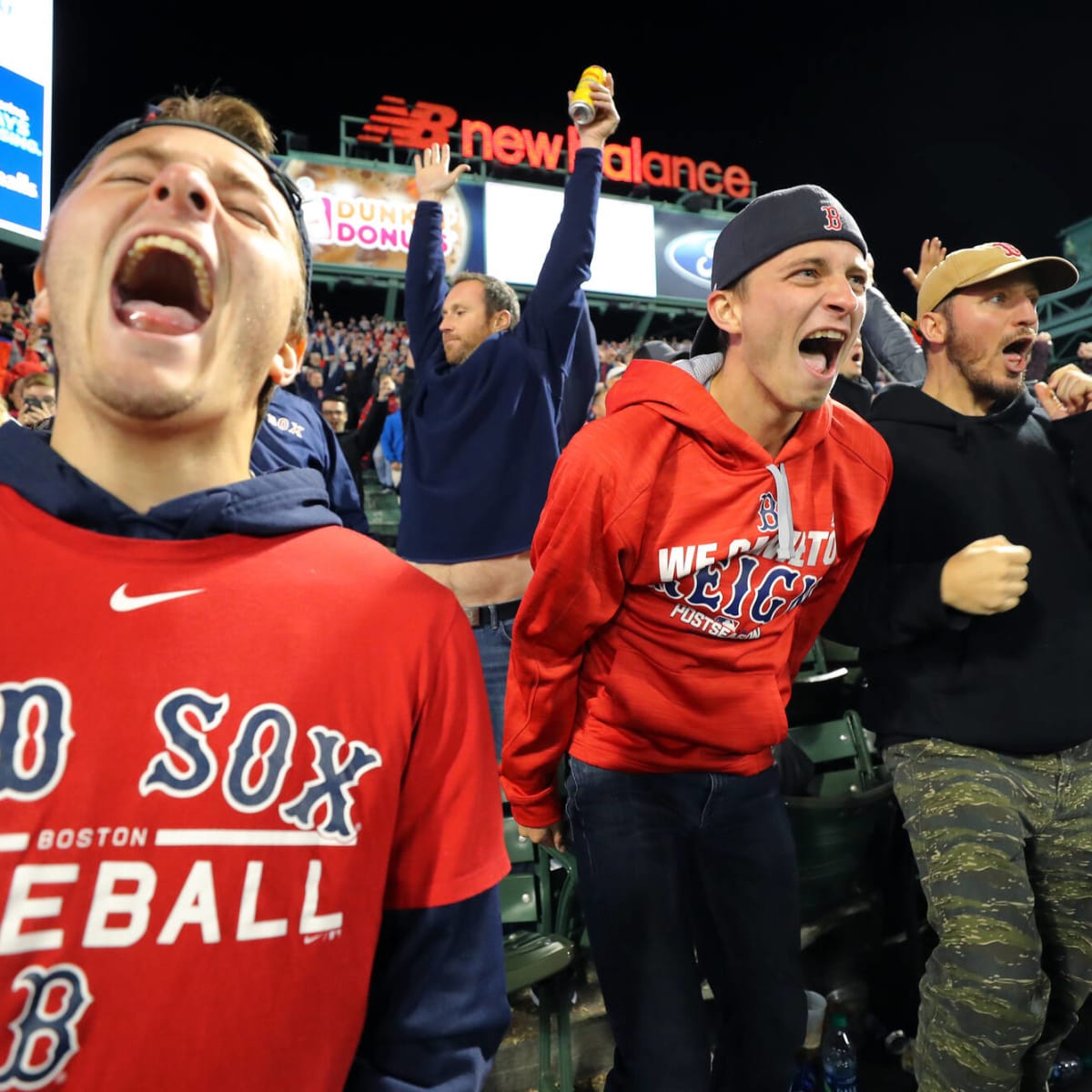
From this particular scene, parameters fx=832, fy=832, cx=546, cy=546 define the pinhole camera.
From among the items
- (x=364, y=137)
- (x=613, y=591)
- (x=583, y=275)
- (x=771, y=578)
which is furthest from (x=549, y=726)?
(x=364, y=137)

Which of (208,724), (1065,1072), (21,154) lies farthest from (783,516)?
(21,154)

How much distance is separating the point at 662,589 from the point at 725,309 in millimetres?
923

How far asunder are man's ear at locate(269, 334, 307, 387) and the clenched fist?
76.4 inches

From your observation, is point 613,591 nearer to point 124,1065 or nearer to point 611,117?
point 124,1065

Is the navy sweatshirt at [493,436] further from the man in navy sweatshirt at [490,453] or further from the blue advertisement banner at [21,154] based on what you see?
the blue advertisement banner at [21,154]

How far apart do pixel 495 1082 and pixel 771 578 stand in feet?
6.71

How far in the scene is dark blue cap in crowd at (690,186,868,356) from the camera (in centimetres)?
236

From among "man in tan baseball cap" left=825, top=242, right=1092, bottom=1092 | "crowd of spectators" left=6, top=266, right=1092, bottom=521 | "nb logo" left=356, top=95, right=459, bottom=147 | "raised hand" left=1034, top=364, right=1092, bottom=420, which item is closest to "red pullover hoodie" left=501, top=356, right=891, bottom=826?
"man in tan baseball cap" left=825, top=242, right=1092, bottom=1092

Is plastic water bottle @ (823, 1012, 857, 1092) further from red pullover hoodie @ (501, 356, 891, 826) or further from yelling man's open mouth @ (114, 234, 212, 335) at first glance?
yelling man's open mouth @ (114, 234, 212, 335)

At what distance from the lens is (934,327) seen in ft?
9.89

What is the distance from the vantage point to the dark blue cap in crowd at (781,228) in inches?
92.7

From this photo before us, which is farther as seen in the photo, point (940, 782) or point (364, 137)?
point (364, 137)

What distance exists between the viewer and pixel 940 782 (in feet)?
8.25

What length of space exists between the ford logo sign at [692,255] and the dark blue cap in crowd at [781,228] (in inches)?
1148
